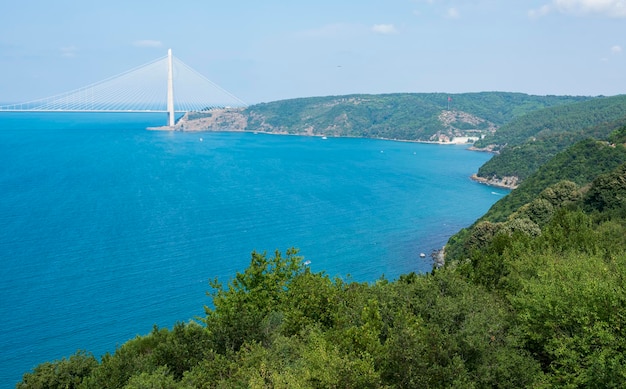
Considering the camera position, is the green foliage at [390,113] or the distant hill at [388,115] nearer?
the distant hill at [388,115]

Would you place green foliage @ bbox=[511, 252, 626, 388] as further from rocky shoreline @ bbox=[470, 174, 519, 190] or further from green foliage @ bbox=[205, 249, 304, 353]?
rocky shoreline @ bbox=[470, 174, 519, 190]

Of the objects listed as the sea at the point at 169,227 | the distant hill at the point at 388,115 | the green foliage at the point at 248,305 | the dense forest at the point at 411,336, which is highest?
the distant hill at the point at 388,115

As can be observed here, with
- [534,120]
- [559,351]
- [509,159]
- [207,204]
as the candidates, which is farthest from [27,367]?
→ [534,120]

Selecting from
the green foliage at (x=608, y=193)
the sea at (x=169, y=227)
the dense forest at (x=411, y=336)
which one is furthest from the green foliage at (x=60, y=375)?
the green foliage at (x=608, y=193)

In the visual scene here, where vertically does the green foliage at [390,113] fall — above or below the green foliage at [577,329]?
above

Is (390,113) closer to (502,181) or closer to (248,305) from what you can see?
(502,181)

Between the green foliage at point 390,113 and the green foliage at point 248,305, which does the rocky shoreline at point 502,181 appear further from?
the green foliage at point 390,113

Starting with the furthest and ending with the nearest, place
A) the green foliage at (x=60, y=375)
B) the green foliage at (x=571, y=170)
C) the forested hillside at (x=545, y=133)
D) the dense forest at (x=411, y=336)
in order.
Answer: the forested hillside at (x=545, y=133) < the green foliage at (x=571, y=170) < the green foliage at (x=60, y=375) < the dense forest at (x=411, y=336)
